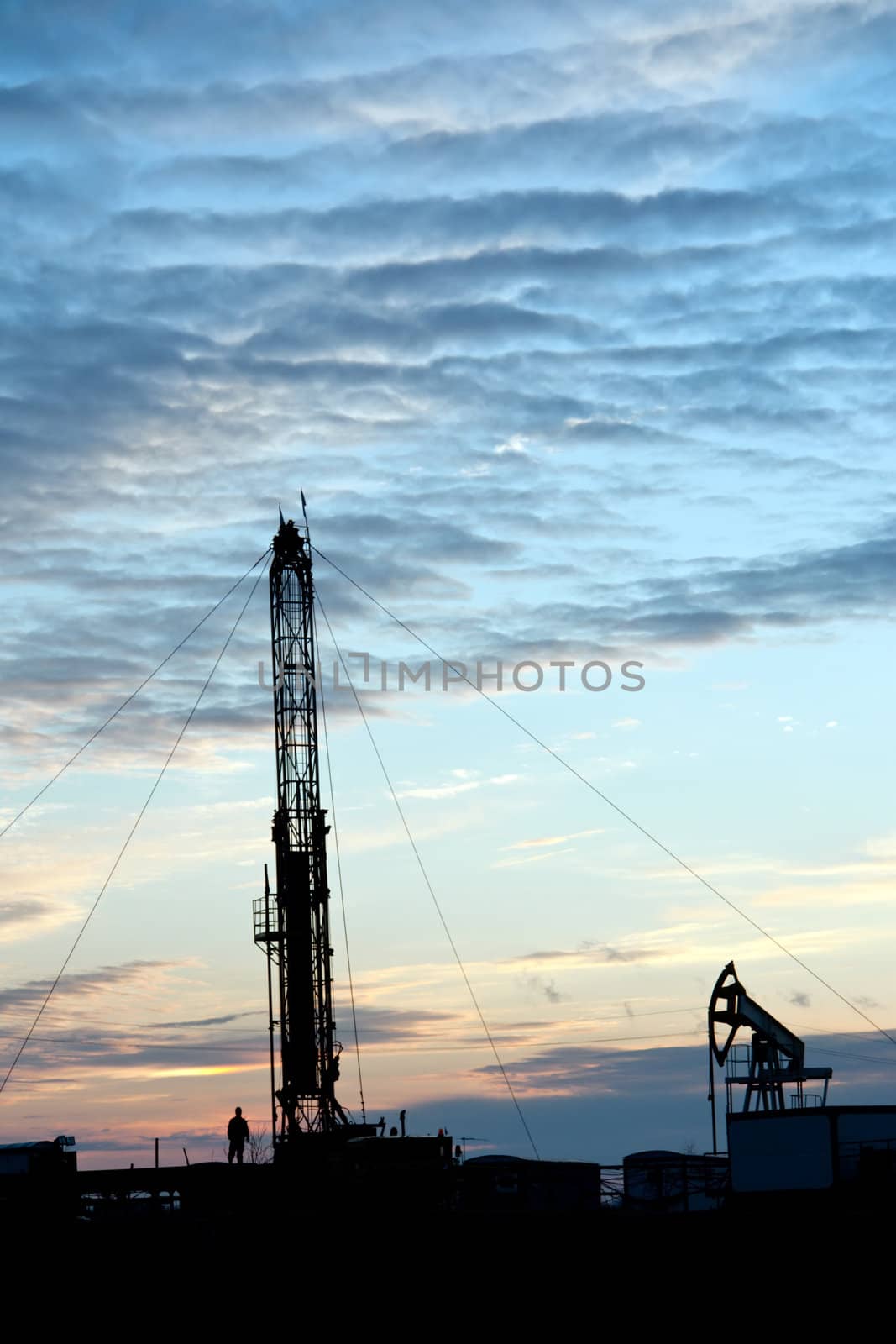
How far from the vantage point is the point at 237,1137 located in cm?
6419

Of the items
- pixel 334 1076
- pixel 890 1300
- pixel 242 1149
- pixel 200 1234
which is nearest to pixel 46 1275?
pixel 200 1234

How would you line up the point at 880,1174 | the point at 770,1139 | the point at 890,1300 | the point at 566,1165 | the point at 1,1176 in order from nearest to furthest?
the point at 890,1300
the point at 880,1174
the point at 770,1139
the point at 1,1176
the point at 566,1165

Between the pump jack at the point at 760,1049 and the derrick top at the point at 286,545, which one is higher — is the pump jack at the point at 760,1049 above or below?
below

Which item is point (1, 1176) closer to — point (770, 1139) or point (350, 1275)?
point (350, 1275)

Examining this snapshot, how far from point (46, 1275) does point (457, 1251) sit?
543 inches

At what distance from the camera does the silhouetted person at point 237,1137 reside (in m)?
64.2

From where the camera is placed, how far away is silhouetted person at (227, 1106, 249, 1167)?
64.2m

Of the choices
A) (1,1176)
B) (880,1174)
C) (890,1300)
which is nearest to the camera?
(890,1300)

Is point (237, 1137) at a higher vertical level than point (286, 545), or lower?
lower

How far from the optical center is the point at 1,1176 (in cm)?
6372

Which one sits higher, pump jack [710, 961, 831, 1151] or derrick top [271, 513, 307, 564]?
derrick top [271, 513, 307, 564]

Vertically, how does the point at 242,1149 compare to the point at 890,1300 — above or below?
above

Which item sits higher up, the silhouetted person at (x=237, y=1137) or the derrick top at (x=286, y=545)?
the derrick top at (x=286, y=545)

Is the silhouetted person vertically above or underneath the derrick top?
underneath
